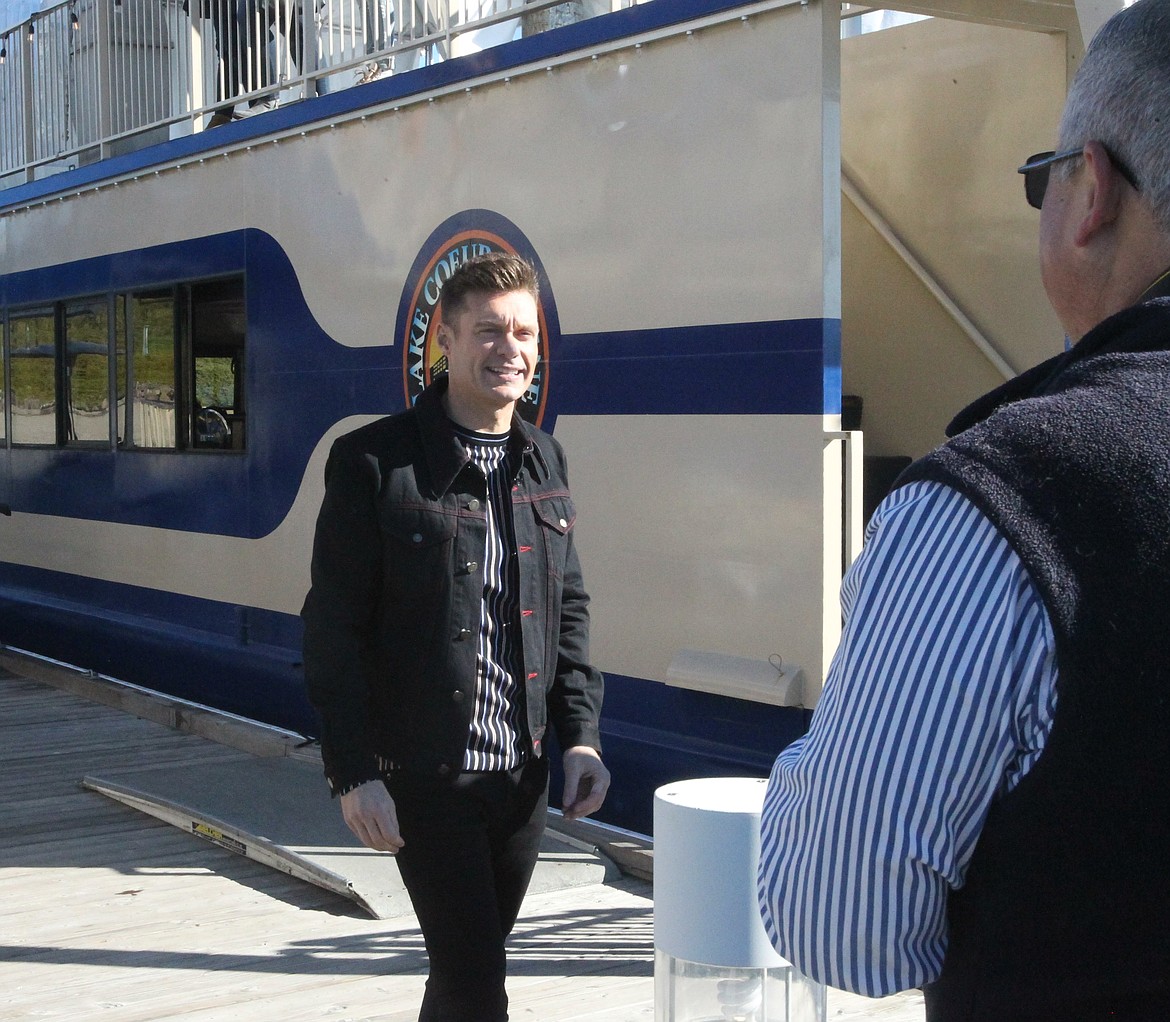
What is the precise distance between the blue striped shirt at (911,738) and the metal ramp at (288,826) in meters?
3.49

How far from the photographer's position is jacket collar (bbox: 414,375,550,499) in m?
2.66

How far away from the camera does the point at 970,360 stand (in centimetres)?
591

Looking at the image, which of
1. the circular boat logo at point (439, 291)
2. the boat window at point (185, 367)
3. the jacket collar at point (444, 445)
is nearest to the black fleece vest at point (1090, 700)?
the jacket collar at point (444, 445)

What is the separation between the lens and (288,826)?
5.13m

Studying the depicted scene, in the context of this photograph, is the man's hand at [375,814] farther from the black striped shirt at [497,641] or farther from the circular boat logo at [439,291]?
the circular boat logo at [439,291]

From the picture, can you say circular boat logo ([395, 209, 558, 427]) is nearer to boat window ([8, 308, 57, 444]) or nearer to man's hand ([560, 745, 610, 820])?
man's hand ([560, 745, 610, 820])

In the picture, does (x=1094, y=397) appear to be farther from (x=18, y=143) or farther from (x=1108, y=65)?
(x=18, y=143)

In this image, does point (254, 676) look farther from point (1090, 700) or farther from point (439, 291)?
point (1090, 700)

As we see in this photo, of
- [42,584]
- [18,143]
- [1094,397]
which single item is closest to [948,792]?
[1094,397]

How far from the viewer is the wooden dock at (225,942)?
3.79 meters

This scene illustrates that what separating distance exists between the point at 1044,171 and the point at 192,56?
734 centimetres

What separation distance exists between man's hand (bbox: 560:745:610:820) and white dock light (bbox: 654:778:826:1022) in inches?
13.1

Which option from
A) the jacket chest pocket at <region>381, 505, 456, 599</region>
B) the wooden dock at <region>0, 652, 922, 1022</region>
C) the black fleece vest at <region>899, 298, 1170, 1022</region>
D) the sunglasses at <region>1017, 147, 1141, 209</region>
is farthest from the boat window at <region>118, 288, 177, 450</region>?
the black fleece vest at <region>899, 298, 1170, 1022</region>

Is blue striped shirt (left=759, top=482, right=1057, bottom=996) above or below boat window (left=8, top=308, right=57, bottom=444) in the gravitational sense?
below
